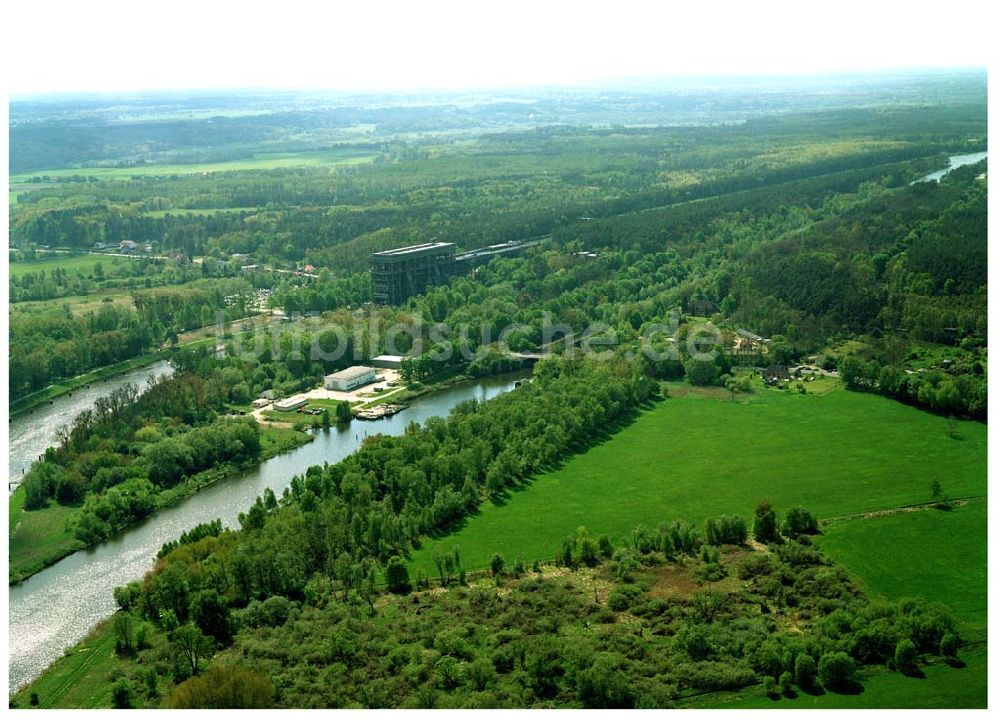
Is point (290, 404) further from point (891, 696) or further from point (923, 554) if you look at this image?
point (891, 696)

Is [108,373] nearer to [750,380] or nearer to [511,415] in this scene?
[511,415]

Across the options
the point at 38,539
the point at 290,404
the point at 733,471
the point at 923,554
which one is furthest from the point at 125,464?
the point at 923,554

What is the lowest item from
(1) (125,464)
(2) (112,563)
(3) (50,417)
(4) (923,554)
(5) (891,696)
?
(3) (50,417)

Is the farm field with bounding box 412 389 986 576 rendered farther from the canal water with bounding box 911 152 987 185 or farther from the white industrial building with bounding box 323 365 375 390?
the canal water with bounding box 911 152 987 185

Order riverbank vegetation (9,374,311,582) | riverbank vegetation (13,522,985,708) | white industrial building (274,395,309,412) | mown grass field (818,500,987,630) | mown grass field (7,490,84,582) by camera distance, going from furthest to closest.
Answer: white industrial building (274,395,309,412)
riverbank vegetation (9,374,311,582)
mown grass field (7,490,84,582)
mown grass field (818,500,987,630)
riverbank vegetation (13,522,985,708)

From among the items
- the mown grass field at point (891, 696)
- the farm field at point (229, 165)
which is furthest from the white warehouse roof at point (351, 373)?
the farm field at point (229, 165)

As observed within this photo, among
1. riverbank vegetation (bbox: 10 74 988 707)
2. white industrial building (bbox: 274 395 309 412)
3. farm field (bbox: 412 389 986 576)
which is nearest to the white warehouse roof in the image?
riverbank vegetation (bbox: 10 74 988 707)

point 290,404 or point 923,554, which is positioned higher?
point 923,554
